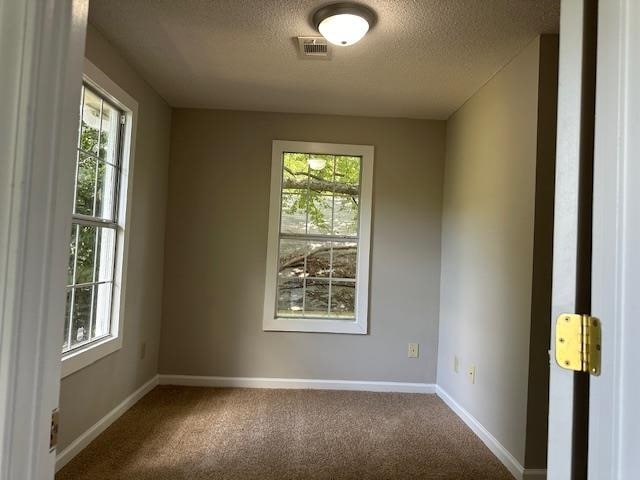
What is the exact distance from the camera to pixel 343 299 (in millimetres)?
3674

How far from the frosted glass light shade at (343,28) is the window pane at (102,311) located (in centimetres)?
204

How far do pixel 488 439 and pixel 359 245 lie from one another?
1737mm

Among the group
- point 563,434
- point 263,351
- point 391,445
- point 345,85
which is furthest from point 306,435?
point 345,85

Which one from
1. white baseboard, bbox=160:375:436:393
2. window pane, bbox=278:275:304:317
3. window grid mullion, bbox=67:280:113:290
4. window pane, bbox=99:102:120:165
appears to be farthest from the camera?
window pane, bbox=278:275:304:317

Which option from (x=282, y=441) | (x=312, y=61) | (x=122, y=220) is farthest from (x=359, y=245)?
(x=122, y=220)

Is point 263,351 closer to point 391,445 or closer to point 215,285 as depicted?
point 215,285

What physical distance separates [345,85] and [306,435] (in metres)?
2.41

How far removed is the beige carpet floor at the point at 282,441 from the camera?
2.21 metres

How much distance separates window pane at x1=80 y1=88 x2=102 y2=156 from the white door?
2403mm

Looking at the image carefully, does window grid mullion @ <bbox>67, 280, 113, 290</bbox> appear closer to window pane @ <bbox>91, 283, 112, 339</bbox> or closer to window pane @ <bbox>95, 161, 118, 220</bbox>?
window pane @ <bbox>91, 283, 112, 339</bbox>

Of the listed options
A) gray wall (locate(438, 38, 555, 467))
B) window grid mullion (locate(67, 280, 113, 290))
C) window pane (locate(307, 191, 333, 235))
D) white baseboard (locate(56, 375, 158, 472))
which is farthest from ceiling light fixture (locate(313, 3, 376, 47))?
white baseboard (locate(56, 375, 158, 472))
